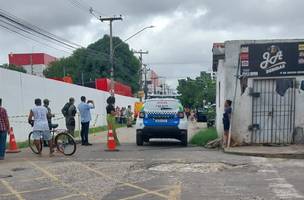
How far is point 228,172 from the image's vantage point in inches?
462

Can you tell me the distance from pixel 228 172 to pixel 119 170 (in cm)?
249

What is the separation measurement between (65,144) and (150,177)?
5.21m

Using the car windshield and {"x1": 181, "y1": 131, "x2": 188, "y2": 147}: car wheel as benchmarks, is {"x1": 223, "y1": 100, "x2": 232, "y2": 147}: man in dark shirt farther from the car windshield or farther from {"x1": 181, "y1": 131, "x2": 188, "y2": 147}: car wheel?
the car windshield

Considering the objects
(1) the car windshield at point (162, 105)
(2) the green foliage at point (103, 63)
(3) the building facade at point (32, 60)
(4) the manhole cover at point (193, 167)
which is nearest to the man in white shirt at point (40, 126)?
(1) the car windshield at point (162, 105)

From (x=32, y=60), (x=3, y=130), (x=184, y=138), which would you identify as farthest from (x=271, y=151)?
(x=32, y=60)

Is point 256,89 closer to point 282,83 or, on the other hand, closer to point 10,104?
point 282,83

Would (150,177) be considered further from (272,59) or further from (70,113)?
(70,113)

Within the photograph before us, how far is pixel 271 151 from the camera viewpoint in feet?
49.3

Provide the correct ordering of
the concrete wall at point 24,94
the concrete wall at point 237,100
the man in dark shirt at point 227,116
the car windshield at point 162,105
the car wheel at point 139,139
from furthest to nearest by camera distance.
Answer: the concrete wall at point 24,94 < the car wheel at point 139,139 < the car windshield at point 162,105 < the concrete wall at point 237,100 < the man in dark shirt at point 227,116

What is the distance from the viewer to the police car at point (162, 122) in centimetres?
1777

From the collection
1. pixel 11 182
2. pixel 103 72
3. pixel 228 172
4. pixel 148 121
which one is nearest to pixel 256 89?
pixel 148 121

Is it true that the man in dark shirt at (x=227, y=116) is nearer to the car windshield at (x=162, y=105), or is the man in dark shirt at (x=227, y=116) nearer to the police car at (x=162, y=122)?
the police car at (x=162, y=122)

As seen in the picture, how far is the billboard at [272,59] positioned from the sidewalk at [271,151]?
236 cm

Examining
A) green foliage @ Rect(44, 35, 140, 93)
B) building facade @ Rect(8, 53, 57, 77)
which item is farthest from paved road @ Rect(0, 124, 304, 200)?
building facade @ Rect(8, 53, 57, 77)
